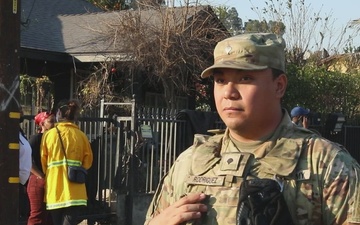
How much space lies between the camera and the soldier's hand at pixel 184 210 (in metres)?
2.49

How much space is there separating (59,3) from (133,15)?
567cm

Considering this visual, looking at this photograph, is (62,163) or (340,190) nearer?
(340,190)

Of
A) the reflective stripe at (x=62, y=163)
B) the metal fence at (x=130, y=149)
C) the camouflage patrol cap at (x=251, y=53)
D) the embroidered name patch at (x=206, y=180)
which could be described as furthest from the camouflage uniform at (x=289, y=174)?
the metal fence at (x=130, y=149)

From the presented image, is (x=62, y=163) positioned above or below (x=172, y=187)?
below

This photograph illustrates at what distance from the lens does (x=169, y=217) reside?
8.32 ft

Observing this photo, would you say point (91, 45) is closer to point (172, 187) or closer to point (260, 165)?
point (172, 187)

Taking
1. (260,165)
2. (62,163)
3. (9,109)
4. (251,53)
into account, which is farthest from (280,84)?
(62,163)

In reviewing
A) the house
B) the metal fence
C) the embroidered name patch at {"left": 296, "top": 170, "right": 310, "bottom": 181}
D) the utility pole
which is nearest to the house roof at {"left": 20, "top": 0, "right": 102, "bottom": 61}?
the house

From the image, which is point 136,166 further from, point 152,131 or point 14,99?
point 14,99

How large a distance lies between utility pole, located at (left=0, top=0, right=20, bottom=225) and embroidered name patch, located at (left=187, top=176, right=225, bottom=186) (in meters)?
3.37

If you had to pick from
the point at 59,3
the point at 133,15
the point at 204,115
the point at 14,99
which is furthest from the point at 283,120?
the point at 59,3

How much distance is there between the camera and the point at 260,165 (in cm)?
255

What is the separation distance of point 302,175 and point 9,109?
12.6ft

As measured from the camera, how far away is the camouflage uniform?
241 centimetres
